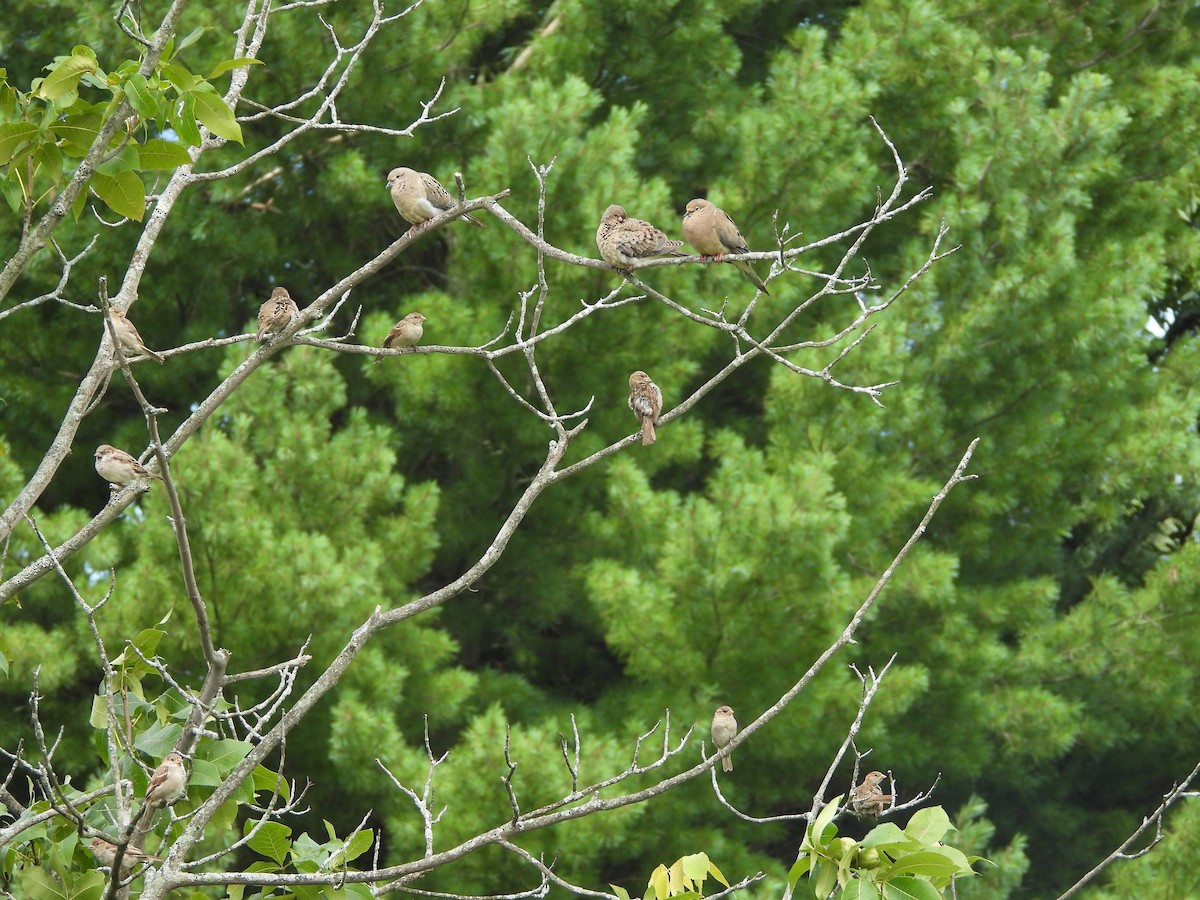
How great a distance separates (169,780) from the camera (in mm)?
3598

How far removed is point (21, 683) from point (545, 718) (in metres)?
2.61

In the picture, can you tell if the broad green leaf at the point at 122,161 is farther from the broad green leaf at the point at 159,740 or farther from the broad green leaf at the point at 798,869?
the broad green leaf at the point at 798,869

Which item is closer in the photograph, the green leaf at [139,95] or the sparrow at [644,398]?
the green leaf at [139,95]

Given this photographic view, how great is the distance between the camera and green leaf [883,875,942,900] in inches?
113

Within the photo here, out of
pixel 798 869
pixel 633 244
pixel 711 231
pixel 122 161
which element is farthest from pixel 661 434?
pixel 798 869

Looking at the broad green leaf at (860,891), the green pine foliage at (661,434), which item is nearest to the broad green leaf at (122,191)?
the broad green leaf at (860,891)

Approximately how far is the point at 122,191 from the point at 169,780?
1.40 metres

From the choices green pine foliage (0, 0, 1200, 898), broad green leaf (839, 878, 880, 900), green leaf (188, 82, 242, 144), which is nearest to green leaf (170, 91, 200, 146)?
green leaf (188, 82, 242, 144)

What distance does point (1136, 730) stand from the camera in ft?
31.4

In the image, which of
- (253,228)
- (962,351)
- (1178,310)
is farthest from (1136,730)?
(253,228)

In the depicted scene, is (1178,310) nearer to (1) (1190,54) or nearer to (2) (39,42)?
(1) (1190,54)

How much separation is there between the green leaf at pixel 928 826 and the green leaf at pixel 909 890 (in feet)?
0.30

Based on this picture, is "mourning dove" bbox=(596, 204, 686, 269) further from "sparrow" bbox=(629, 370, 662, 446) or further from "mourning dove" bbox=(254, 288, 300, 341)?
"mourning dove" bbox=(254, 288, 300, 341)

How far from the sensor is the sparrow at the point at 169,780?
3.58 m
